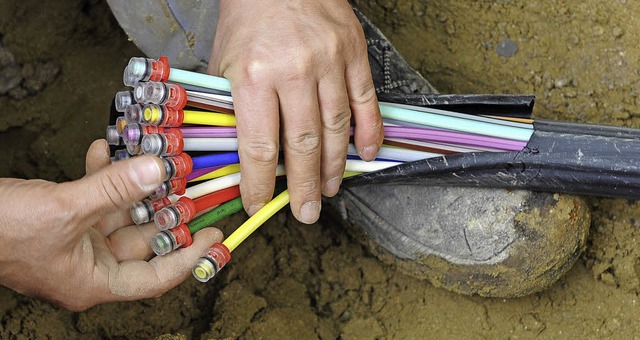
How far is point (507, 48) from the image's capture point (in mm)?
1987

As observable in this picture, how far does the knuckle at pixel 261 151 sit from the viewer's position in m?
1.32

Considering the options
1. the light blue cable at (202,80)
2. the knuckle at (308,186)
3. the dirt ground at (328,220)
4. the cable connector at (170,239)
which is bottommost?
the dirt ground at (328,220)

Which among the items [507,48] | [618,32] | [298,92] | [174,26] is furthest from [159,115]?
[618,32]

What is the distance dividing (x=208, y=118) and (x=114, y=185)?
0.23 metres

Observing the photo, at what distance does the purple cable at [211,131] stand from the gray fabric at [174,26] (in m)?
0.33

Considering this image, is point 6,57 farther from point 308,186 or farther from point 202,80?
point 308,186

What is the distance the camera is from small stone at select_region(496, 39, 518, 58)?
1980 mm

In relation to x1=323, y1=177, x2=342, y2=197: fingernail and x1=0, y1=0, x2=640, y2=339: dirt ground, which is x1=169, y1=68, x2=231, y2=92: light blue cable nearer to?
x1=323, y1=177, x2=342, y2=197: fingernail

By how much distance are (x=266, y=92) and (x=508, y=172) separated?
0.54m

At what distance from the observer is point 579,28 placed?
1962mm

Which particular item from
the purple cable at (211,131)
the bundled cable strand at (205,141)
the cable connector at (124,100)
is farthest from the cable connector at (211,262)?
the cable connector at (124,100)

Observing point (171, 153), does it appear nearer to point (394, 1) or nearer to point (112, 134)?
point (112, 134)

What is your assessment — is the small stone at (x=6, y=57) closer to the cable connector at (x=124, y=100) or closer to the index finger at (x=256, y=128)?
the cable connector at (x=124, y=100)

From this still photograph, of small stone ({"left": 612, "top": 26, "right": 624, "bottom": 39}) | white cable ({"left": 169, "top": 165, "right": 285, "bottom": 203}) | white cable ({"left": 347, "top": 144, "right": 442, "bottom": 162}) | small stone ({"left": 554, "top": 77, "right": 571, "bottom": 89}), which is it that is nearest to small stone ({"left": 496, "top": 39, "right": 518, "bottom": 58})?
small stone ({"left": 554, "top": 77, "right": 571, "bottom": 89})
